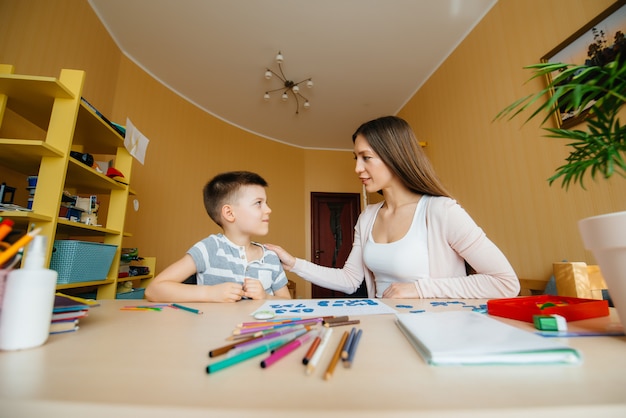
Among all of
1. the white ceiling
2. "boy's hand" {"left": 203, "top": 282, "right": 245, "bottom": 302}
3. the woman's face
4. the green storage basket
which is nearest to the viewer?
"boy's hand" {"left": 203, "top": 282, "right": 245, "bottom": 302}

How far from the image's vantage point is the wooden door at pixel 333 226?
501 cm

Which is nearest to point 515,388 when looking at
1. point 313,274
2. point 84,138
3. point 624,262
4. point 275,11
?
point 624,262

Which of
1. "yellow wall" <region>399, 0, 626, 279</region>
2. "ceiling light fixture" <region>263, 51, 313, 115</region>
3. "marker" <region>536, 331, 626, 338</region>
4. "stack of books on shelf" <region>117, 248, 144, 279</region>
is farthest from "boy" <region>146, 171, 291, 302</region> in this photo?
"ceiling light fixture" <region>263, 51, 313, 115</region>

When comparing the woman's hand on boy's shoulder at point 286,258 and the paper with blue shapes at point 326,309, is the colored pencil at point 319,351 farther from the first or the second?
the woman's hand on boy's shoulder at point 286,258

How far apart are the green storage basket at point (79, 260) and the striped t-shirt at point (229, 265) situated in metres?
0.62

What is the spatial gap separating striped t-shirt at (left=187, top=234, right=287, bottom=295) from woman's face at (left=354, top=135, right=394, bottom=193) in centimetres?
60

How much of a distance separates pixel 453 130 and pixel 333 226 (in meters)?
2.87

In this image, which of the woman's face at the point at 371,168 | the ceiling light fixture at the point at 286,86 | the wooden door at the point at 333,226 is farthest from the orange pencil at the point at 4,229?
the wooden door at the point at 333,226

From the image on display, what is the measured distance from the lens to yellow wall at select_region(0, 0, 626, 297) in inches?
66.0

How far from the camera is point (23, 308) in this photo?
35 cm

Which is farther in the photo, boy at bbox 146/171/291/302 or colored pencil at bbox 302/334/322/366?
boy at bbox 146/171/291/302

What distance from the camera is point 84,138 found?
1.63 metres

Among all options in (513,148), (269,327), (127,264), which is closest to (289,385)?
(269,327)

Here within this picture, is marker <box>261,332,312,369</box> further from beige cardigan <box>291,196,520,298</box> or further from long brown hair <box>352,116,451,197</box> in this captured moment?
long brown hair <box>352,116,451,197</box>
